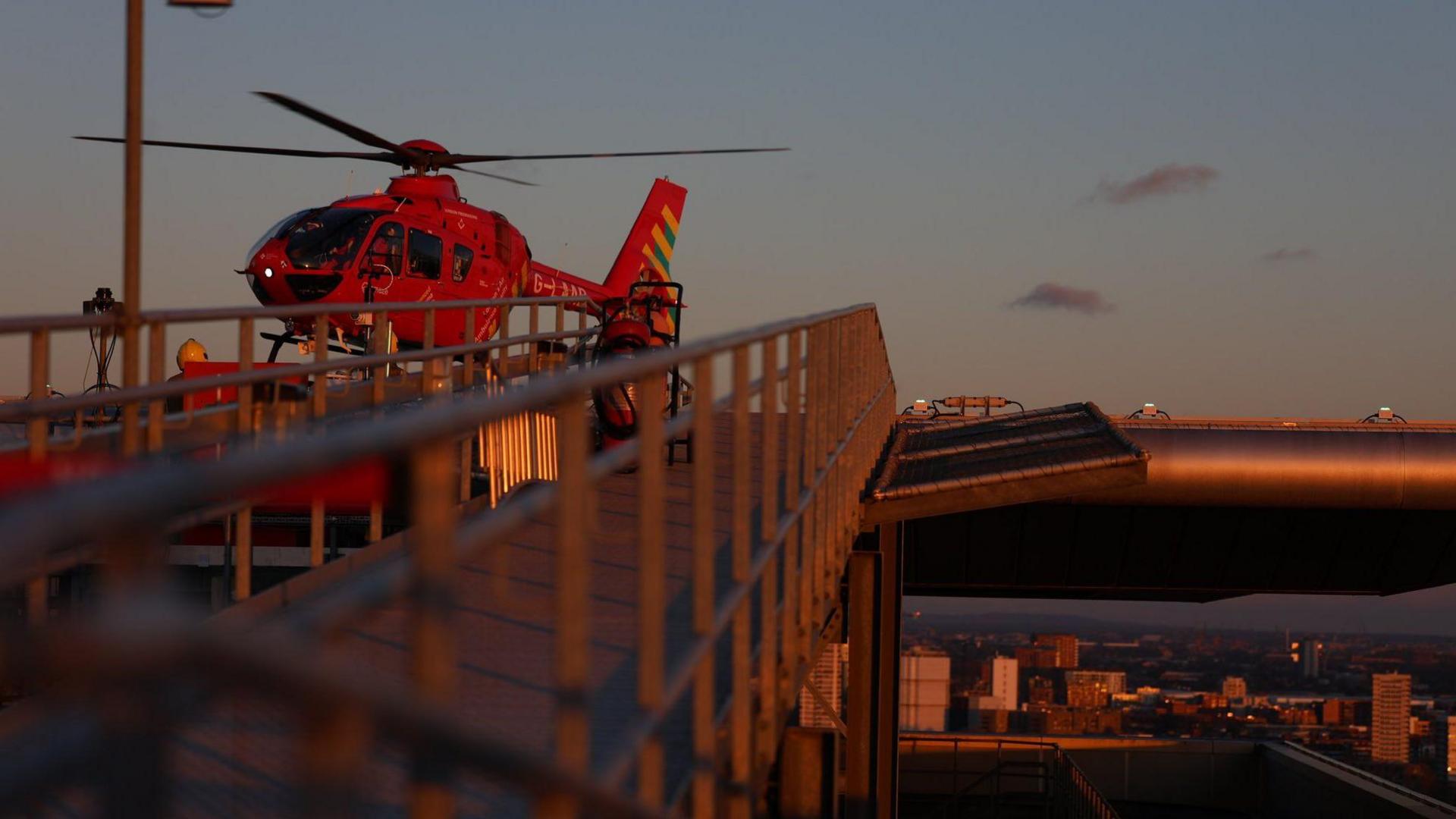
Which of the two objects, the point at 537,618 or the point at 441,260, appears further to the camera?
the point at 441,260

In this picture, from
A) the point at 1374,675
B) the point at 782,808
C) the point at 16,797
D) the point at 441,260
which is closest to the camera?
the point at 16,797

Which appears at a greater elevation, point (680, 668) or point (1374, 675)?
point (680, 668)

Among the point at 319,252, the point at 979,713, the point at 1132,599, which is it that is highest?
the point at 319,252

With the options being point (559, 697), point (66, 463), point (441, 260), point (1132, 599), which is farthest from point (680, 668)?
point (1132, 599)

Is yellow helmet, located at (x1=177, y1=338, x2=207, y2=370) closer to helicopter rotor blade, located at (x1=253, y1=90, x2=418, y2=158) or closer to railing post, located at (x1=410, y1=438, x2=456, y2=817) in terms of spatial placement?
helicopter rotor blade, located at (x1=253, y1=90, x2=418, y2=158)

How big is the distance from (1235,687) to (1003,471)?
4093 inches

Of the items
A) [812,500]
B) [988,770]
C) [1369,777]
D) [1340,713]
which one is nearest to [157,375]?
[812,500]

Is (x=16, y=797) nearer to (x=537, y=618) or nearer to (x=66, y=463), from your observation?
(x=537, y=618)

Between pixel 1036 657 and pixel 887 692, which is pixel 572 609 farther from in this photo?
pixel 1036 657

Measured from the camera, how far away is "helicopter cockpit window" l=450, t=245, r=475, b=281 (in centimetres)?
2506

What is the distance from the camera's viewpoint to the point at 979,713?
92.6 m

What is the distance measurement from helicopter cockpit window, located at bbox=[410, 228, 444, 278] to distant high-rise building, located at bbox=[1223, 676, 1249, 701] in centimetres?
9089

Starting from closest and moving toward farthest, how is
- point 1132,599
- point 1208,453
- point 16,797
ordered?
point 16,797 < point 1208,453 < point 1132,599

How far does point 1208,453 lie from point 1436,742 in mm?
62396
